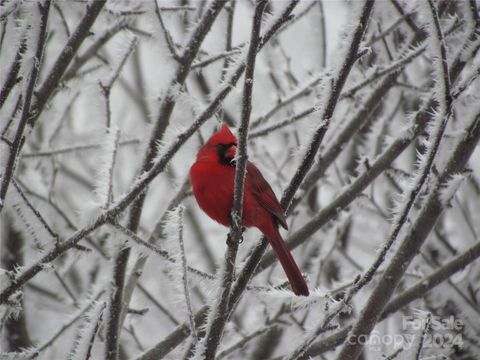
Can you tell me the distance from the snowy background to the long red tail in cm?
8

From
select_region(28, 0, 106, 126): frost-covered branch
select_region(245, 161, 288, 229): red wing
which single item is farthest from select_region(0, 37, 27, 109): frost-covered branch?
select_region(245, 161, 288, 229): red wing

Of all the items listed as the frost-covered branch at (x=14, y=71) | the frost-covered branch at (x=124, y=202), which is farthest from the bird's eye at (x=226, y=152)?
the frost-covered branch at (x=14, y=71)

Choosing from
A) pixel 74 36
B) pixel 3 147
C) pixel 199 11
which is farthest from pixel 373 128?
pixel 3 147

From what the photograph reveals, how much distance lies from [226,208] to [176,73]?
2.50 feet

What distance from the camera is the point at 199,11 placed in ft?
12.3

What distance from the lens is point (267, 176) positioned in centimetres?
486

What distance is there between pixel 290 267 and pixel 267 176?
2.07m

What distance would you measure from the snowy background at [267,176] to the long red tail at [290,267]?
8 centimetres

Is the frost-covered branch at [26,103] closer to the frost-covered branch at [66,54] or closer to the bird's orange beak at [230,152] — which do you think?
the frost-covered branch at [66,54]

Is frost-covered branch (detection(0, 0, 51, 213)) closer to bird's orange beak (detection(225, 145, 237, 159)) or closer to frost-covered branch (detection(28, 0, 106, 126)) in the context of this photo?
frost-covered branch (detection(28, 0, 106, 126))

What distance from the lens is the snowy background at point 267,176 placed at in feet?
7.87

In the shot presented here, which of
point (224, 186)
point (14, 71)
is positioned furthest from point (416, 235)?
point (14, 71)

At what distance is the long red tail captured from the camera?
2711 mm

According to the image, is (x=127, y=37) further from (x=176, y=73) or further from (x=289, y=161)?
(x=289, y=161)
